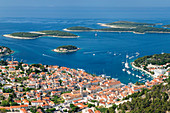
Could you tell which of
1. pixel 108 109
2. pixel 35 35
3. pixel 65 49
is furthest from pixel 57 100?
pixel 35 35

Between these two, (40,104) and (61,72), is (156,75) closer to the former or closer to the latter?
(61,72)

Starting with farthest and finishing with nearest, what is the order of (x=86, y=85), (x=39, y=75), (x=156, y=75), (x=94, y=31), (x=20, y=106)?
1. (x=94, y=31)
2. (x=156, y=75)
3. (x=39, y=75)
4. (x=86, y=85)
5. (x=20, y=106)

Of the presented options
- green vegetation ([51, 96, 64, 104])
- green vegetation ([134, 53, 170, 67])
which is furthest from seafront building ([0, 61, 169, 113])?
green vegetation ([134, 53, 170, 67])

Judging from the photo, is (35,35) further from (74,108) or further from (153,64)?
(74,108)

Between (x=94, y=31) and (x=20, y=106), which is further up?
(x=94, y=31)

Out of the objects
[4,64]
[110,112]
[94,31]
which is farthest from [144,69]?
[94,31]

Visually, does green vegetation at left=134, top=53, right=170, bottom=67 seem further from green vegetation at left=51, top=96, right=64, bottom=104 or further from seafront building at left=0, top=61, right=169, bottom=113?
green vegetation at left=51, top=96, right=64, bottom=104

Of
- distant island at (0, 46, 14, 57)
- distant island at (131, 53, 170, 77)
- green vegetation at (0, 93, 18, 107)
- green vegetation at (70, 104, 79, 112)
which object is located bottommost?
green vegetation at (70, 104, 79, 112)
